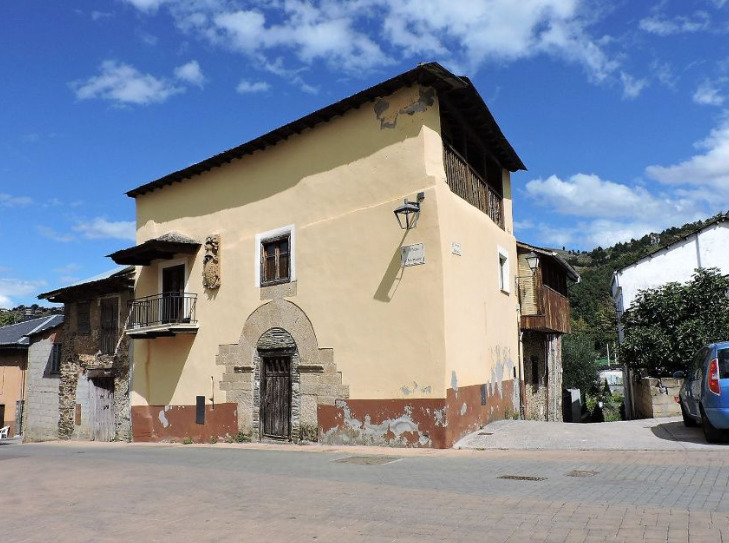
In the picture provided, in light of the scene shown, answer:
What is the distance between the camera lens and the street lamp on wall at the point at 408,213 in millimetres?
11539

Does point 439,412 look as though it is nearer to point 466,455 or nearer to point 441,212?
point 466,455

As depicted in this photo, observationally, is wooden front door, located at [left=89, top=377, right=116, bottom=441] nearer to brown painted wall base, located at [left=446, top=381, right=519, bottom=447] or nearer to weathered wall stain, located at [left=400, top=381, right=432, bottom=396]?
weathered wall stain, located at [left=400, top=381, right=432, bottom=396]

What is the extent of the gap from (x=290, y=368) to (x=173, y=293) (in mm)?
5042

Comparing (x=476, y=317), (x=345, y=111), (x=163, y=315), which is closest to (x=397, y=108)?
(x=345, y=111)

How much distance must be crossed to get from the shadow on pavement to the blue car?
13.0 inches

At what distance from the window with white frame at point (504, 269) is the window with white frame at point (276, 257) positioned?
18.3 ft

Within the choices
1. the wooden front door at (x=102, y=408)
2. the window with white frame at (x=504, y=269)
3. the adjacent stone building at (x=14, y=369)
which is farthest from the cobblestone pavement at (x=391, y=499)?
the adjacent stone building at (x=14, y=369)

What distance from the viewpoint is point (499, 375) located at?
14570 millimetres

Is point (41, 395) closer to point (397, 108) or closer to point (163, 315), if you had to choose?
point (163, 315)

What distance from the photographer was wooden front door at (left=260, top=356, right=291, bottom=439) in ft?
44.5

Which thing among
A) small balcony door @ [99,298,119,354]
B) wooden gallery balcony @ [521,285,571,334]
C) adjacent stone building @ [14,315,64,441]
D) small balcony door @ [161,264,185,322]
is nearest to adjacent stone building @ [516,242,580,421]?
wooden gallery balcony @ [521,285,571,334]

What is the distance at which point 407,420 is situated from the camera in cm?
1131

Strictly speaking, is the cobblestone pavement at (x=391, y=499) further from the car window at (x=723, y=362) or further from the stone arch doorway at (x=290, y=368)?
the stone arch doorway at (x=290, y=368)

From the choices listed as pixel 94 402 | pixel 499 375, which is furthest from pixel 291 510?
pixel 94 402
